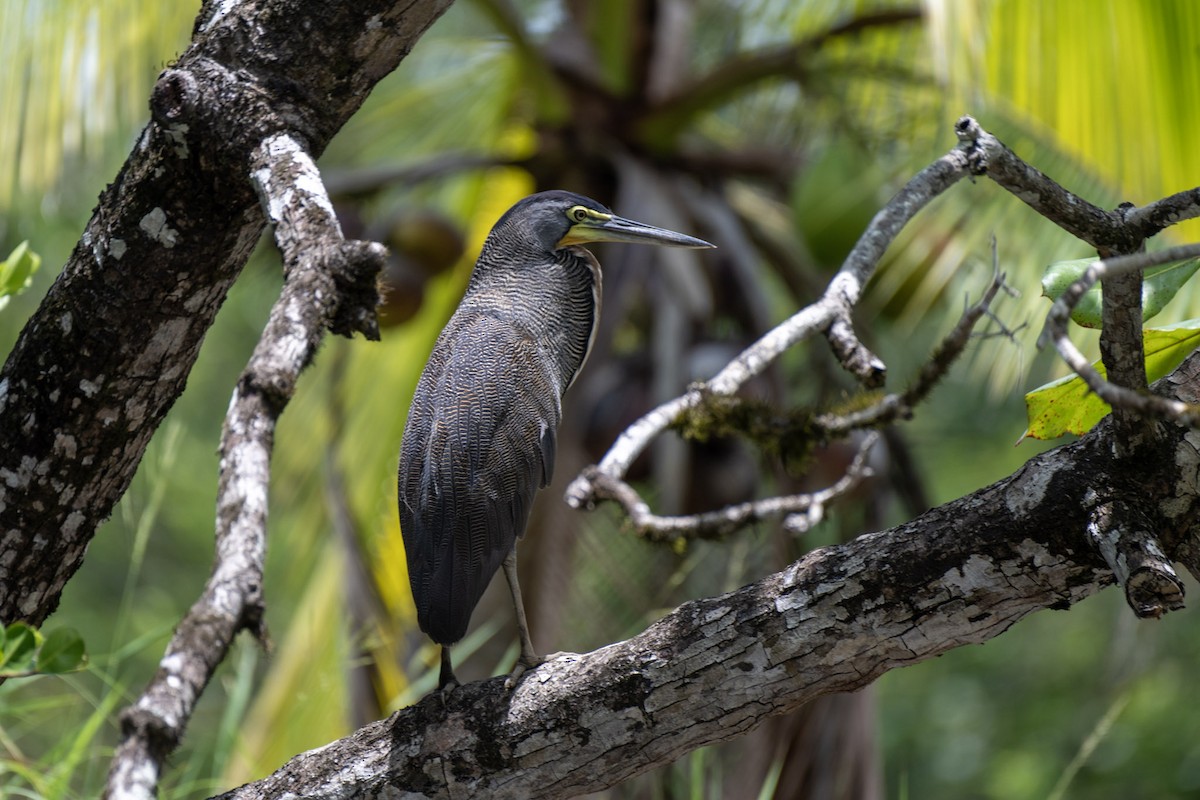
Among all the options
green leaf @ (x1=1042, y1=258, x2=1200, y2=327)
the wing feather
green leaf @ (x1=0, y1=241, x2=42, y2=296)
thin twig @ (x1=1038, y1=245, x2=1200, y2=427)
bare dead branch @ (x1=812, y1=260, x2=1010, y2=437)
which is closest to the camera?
thin twig @ (x1=1038, y1=245, x2=1200, y2=427)

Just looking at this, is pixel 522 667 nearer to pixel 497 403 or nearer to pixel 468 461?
pixel 468 461

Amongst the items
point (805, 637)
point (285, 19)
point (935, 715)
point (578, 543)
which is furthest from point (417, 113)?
point (935, 715)

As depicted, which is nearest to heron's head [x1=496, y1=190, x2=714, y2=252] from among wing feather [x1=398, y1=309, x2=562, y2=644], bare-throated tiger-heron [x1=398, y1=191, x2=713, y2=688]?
bare-throated tiger-heron [x1=398, y1=191, x2=713, y2=688]

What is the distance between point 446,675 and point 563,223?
1010 mm

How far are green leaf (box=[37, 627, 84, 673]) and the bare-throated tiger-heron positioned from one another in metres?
0.73

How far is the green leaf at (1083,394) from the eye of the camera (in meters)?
1.67

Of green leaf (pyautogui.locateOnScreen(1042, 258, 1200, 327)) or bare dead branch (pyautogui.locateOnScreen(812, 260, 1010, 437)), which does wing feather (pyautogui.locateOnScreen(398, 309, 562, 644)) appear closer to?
bare dead branch (pyautogui.locateOnScreen(812, 260, 1010, 437))

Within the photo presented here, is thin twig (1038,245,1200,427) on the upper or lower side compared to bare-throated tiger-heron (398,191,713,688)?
upper

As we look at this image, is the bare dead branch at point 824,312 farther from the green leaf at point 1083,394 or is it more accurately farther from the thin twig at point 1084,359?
the thin twig at point 1084,359

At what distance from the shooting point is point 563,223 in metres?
2.62

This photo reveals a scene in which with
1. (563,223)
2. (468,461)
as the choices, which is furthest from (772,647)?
(563,223)

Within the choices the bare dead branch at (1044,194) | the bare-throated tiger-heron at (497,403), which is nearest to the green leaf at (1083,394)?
the bare dead branch at (1044,194)

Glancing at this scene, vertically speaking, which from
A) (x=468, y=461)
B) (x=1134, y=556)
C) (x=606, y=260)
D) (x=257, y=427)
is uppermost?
(x=257, y=427)

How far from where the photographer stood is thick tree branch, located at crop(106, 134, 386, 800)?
1.00 m
